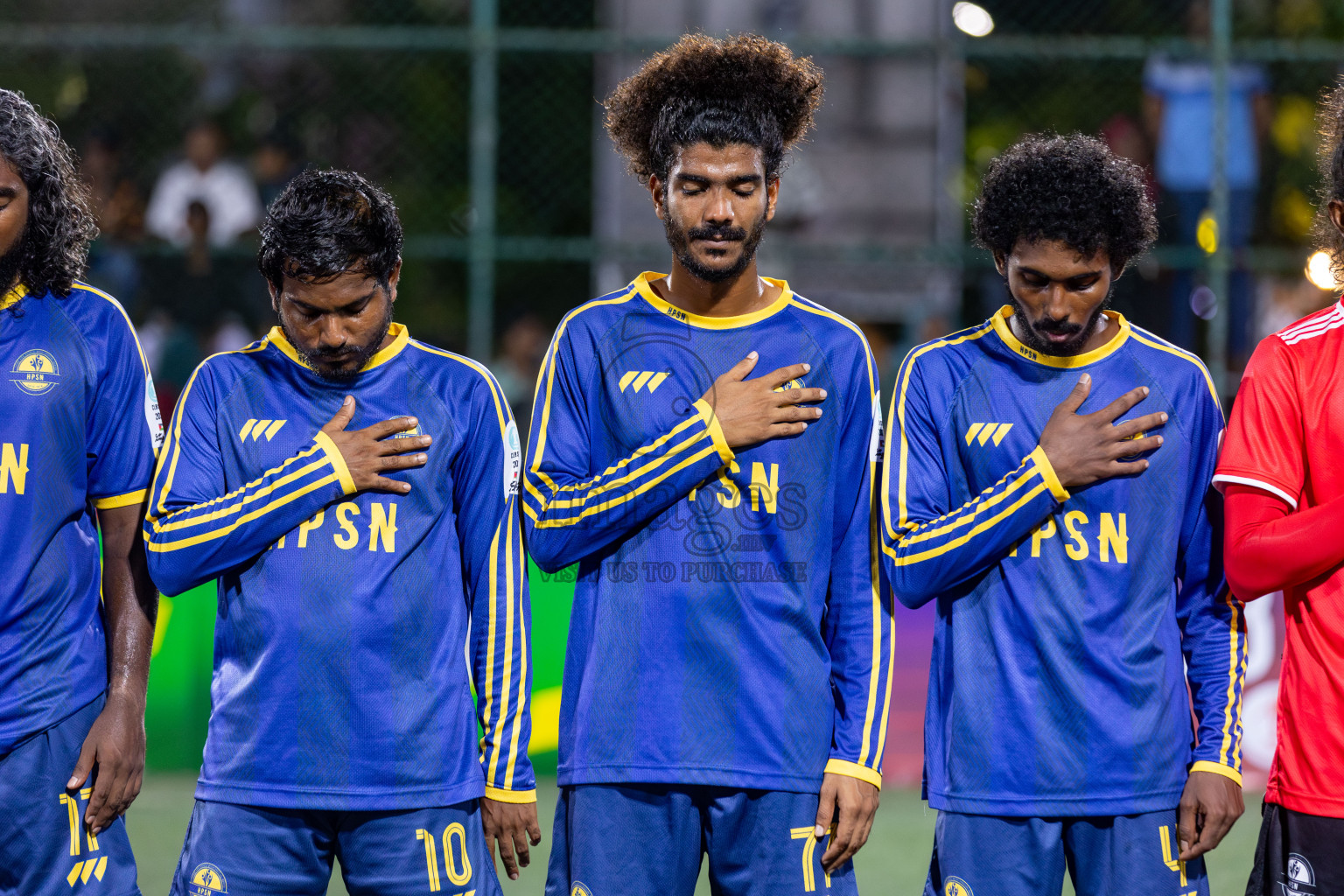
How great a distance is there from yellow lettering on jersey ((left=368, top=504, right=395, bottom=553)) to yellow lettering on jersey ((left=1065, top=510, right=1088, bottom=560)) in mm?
1462

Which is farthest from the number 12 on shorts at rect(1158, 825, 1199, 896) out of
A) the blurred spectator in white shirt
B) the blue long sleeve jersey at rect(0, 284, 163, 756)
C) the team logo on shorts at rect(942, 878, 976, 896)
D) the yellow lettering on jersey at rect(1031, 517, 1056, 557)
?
the blurred spectator in white shirt

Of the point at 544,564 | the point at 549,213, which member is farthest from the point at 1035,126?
the point at 544,564

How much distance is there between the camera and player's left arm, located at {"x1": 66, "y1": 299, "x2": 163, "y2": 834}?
316cm

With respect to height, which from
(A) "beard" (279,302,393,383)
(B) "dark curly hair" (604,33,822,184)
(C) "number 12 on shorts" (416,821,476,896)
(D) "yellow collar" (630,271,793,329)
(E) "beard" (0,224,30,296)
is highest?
(B) "dark curly hair" (604,33,822,184)

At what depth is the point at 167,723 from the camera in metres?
6.54

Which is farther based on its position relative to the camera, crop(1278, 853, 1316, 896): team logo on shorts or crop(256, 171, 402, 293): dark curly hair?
crop(256, 171, 402, 293): dark curly hair

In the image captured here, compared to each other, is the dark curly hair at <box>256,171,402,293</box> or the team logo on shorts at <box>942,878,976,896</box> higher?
the dark curly hair at <box>256,171,402,293</box>

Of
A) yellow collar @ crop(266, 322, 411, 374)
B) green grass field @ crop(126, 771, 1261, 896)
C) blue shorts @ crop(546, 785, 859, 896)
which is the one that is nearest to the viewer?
blue shorts @ crop(546, 785, 859, 896)

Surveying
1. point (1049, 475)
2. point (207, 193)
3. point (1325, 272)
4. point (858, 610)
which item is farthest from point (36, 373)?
point (207, 193)

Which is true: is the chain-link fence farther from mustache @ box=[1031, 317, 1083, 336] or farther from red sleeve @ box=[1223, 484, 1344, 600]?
red sleeve @ box=[1223, 484, 1344, 600]

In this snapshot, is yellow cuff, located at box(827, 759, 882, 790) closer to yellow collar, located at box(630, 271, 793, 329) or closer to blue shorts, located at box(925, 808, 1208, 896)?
blue shorts, located at box(925, 808, 1208, 896)

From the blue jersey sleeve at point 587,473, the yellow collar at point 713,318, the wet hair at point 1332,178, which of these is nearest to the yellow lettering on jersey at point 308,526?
the blue jersey sleeve at point 587,473

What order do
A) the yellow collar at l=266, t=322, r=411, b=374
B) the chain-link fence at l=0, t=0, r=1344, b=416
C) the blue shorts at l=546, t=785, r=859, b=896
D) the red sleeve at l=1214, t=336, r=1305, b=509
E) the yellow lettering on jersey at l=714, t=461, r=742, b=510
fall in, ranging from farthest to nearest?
1. the chain-link fence at l=0, t=0, r=1344, b=416
2. the yellow collar at l=266, t=322, r=411, b=374
3. the yellow lettering on jersey at l=714, t=461, r=742, b=510
4. the blue shorts at l=546, t=785, r=859, b=896
5. the red sleeve at l=1214, t=336, r=1305, b=509

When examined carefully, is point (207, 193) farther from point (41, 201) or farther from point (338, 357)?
point (338, 357)
